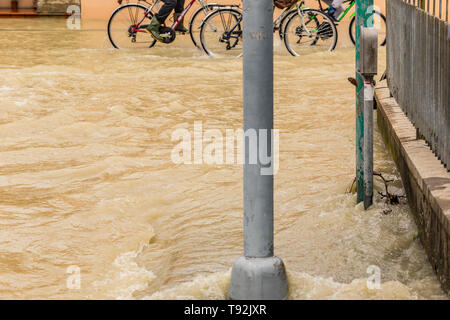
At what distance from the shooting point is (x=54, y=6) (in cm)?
2050

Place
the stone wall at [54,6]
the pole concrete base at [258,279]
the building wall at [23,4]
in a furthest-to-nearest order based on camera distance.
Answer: the building wall at [23,4] → the stone wall at [54,6] → the pole concrete base at [258,279]

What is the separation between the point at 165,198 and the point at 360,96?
1.59 m

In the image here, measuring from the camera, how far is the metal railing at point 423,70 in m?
4.81

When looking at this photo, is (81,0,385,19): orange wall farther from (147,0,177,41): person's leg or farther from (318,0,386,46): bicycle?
(318,0,386,46): bicycle

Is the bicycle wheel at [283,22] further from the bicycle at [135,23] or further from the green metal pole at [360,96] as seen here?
the green metal pole at [360,96]

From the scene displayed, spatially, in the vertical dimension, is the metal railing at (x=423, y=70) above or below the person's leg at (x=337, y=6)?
below

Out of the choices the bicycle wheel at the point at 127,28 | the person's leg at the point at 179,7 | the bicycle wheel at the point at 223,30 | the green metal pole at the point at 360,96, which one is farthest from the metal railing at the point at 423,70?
the bicycle wheel at the point at 127,28

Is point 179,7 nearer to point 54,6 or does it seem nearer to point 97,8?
point 97,8

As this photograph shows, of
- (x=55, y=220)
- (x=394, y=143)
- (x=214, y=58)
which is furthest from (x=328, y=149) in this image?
(x=214, y=58)

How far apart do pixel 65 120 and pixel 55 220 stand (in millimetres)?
3313

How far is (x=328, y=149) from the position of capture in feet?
24.5

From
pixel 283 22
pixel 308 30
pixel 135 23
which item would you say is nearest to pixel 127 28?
pixel 135 23

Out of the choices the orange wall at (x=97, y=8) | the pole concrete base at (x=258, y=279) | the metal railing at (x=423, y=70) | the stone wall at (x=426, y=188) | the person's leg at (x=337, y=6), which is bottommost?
the pole concrete base at (x=258, y=279)

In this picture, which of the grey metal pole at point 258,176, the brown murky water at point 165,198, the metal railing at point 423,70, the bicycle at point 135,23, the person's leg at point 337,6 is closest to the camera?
the grey metal pole at point 258,176
